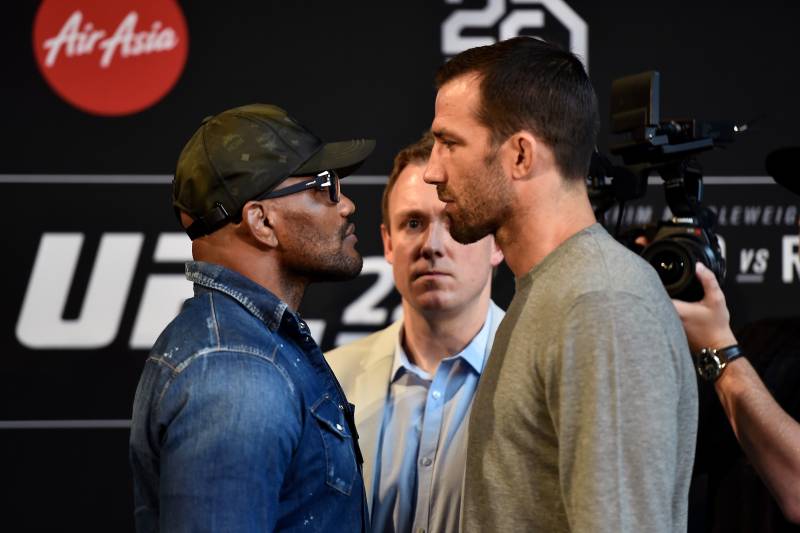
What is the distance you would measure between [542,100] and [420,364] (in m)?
0.94

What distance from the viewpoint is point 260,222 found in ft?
5.47

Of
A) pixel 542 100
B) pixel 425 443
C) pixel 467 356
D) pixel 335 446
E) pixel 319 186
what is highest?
pixel 542 100

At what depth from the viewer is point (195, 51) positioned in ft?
9.34

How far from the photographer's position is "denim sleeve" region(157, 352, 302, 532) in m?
1.37

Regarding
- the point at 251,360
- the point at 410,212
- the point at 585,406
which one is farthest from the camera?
the point at 410,212

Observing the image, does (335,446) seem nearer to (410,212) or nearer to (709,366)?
(709,366)

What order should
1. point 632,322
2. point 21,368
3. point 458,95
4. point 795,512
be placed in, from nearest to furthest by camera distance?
point 632,322
point 458,95
point 795,512
point 21,368

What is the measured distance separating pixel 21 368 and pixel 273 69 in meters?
1.06

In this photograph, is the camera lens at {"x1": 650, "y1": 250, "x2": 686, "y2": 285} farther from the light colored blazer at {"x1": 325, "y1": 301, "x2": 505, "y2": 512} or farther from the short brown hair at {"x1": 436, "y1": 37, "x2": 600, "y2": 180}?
the light colored blazer at {"x1": 325, "y1": 301, "x2": 505, "y2": 512}

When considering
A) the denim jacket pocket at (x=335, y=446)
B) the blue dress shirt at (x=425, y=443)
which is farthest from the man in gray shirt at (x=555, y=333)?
the blue dress shirt at (x=425, y=443)

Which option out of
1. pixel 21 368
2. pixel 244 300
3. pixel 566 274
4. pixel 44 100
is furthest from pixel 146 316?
pixel 566 274

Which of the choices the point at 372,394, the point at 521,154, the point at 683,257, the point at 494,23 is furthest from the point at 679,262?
the point at 494,23

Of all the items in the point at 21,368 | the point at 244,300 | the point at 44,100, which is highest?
the point at 44,100

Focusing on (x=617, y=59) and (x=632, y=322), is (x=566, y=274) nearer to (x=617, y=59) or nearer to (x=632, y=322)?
(x=632, y=322)
